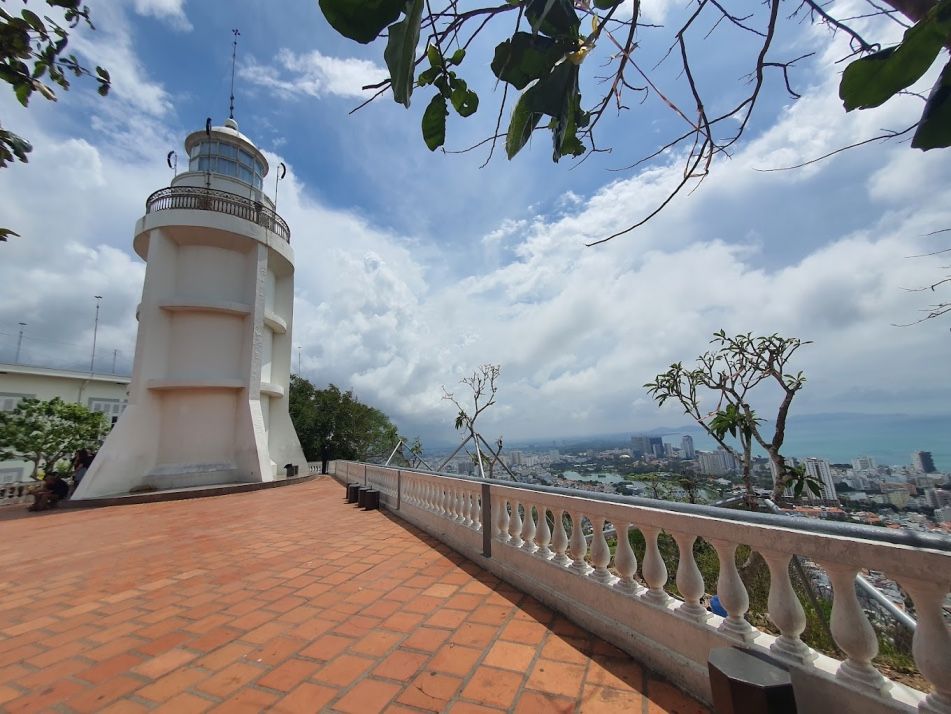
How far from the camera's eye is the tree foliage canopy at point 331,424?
21156 mm

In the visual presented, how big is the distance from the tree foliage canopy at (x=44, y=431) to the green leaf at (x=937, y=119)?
54.2ft

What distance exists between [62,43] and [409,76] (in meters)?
1.94

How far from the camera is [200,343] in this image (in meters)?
13.1

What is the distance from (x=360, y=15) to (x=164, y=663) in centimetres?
345

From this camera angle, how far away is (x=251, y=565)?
436 cm

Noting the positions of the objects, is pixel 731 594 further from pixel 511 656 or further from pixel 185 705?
pixel 185 705

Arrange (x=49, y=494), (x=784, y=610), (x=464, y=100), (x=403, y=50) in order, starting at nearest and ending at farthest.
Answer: (x=403, y=50) → (x=464, y=100) → (x=784, y=610) → (x=49, y=494)

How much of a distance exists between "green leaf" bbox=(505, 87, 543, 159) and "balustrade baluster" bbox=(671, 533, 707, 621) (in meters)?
2.11

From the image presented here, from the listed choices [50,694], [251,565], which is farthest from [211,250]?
[50,694]

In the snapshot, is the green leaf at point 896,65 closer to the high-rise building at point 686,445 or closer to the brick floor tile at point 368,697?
the brick floor tile at point 368,697

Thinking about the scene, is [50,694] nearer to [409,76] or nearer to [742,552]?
[409,76]

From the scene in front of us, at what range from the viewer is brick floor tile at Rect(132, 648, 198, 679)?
2.36 meters

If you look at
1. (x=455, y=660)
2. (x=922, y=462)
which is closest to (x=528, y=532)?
(x=455, y=660)

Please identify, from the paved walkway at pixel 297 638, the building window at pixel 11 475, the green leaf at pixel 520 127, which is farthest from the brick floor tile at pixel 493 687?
the building window at pixel 11 475
